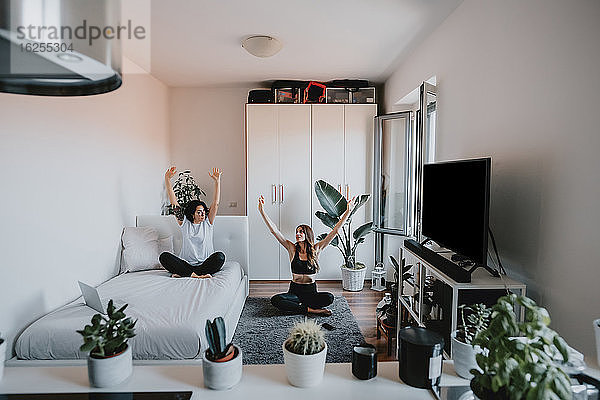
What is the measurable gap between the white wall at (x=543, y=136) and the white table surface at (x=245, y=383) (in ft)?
2.48

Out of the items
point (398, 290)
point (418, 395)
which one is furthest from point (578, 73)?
point (398, 290)

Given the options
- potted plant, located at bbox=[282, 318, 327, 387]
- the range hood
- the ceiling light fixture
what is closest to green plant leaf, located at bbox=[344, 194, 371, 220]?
the ceiling light fixture

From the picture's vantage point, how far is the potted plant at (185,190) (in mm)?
5309

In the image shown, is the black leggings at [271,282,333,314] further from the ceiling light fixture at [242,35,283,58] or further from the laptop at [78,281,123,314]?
the ceiling light fixture at [242,35,283,58]

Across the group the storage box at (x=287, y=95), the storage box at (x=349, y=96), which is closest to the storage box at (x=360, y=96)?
the storage box at (x=349, y=96)

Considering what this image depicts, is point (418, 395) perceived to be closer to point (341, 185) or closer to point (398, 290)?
point (398, 290)

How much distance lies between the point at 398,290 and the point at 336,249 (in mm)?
2140

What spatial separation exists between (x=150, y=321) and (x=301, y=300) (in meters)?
1.78

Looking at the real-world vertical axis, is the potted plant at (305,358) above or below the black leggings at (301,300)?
above

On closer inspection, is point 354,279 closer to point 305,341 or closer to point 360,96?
point 360,96

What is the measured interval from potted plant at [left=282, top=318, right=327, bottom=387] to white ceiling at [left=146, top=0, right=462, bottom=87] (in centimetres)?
240

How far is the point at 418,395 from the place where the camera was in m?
1.12

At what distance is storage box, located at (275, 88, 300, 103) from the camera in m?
5.19

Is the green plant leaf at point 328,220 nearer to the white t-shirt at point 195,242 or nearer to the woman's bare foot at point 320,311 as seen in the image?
the woman's bare foot at point 320,311
